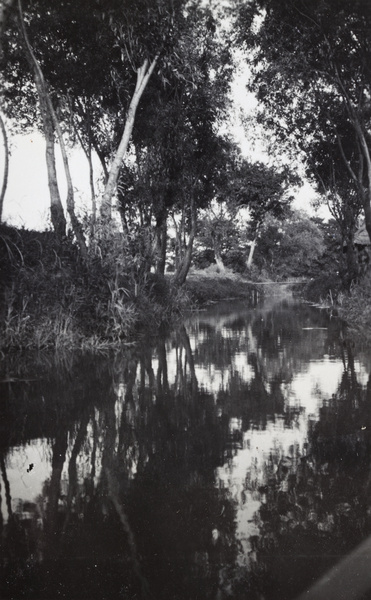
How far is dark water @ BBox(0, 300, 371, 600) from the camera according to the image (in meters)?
2.28

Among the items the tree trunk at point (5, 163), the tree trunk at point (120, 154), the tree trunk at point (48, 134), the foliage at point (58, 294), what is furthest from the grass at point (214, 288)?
the foliage at point (58, 294)

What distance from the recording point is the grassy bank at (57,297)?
9.34 meters

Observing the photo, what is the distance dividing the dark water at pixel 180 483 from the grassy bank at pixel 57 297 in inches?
95.0

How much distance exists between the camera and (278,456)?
3.78 metres

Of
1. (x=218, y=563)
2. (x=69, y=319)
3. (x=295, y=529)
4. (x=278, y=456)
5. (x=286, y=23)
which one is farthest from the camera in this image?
(x=286, y=23)

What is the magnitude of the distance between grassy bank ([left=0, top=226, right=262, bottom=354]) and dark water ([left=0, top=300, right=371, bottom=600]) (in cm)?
241

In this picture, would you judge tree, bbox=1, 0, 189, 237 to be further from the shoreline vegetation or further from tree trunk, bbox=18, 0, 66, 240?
the shoreline vegetation

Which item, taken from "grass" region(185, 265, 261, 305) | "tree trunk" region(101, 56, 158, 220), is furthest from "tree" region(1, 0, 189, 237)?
"grass" region(185, 265, 261, 305)

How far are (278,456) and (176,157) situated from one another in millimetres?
18036

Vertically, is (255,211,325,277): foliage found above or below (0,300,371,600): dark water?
above

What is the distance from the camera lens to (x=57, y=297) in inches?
389

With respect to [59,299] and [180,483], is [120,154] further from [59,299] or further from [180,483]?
[180,483]

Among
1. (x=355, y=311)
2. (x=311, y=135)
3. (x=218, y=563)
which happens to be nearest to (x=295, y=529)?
(x=218, y=563)

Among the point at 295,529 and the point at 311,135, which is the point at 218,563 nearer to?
the point at 295,529
